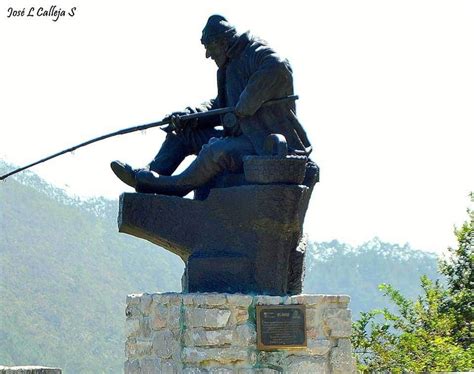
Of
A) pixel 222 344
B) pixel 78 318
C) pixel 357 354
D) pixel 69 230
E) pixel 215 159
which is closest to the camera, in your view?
pixel 222 344

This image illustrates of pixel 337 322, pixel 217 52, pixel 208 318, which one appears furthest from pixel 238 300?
pixel 217 52

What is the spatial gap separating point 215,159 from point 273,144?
46 centimetres

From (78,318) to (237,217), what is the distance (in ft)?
98.2

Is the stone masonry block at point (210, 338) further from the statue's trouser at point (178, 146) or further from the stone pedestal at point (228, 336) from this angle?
the statue's trouser at point (178, 146)

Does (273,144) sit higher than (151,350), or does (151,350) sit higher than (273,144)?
(273,144)

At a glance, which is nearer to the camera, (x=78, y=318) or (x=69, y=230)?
(x=78, y=318)

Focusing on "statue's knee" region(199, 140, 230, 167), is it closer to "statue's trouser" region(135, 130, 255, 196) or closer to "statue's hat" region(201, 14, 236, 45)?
"statue's trouser" region(135, 130, 255, 196)

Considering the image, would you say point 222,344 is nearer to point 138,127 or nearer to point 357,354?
point 138,127

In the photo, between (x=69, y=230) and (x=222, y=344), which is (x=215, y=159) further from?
A: (x=69, y=230)

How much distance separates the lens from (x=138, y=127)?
9539 mm

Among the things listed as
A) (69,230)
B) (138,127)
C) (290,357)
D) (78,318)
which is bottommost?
(290,357)

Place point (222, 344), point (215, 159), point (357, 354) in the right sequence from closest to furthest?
point (222, 344)
point (215, 159)
point (357, 354)

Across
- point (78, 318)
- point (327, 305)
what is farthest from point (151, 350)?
point (78, 318)

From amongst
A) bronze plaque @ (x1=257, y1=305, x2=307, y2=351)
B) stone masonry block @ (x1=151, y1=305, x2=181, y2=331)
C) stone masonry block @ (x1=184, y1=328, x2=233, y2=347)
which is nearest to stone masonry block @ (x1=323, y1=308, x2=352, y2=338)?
bronze plaque @ (x1=257, y1=305, x2=307, y2=351)
